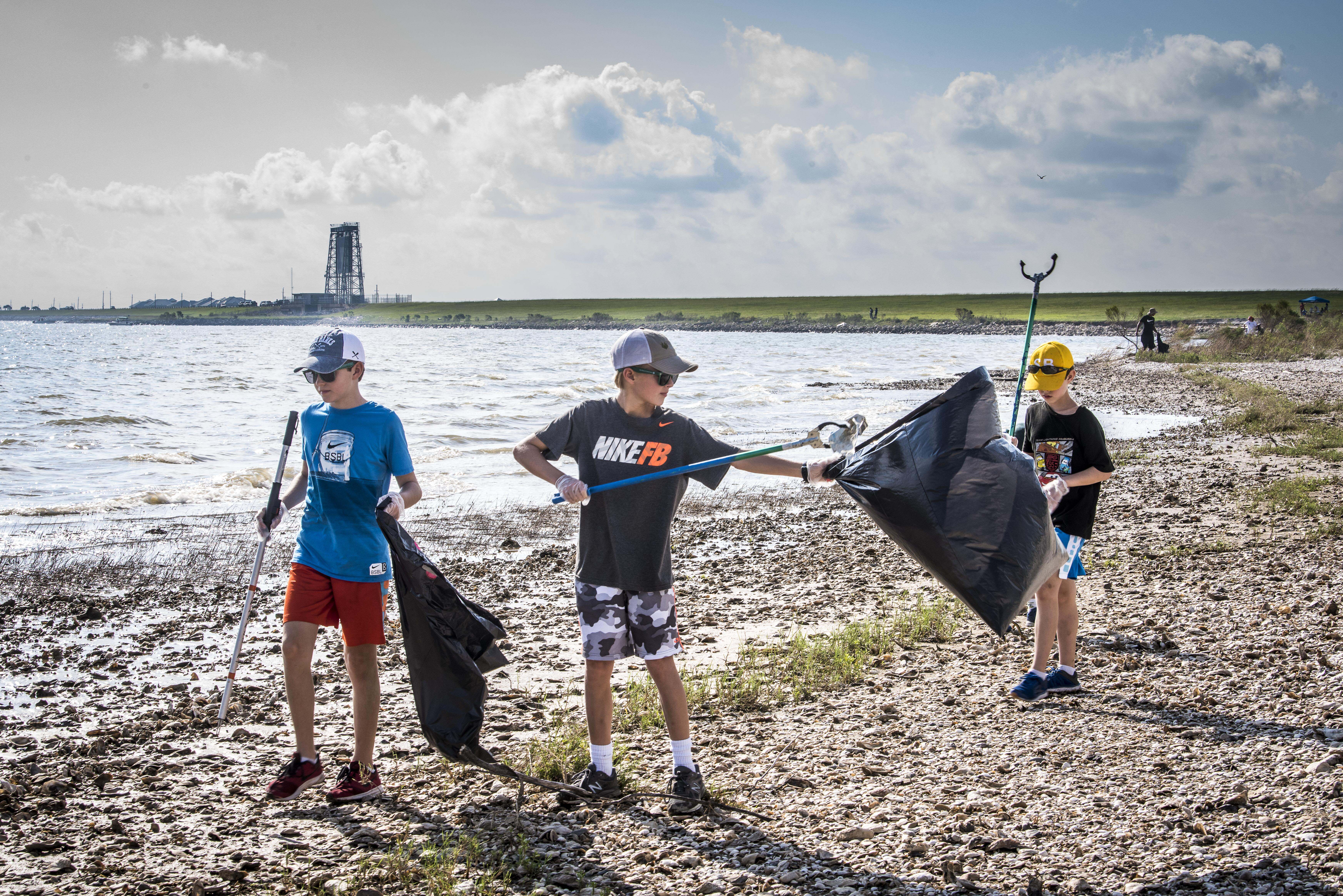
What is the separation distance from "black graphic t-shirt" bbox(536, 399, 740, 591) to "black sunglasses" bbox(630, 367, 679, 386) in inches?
5.2

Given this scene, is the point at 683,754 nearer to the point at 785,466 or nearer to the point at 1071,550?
the point at 785,466

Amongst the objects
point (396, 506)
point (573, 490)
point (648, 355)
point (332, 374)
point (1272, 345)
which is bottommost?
point (396, 506)

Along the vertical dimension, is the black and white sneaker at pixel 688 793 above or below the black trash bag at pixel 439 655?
below

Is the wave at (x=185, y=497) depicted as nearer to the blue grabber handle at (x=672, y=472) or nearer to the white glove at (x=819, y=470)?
the blue grabber handle at (x=672, y=472)

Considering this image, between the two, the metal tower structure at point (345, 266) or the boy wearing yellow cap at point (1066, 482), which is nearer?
the boy wearing yellow cap at point (1066, 482)

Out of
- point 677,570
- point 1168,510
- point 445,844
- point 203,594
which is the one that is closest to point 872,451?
point 445,844

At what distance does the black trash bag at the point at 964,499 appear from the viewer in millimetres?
3730

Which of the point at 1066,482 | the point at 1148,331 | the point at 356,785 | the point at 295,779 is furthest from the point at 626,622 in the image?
the point at 1148,331

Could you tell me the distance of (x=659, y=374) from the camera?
3822 mm

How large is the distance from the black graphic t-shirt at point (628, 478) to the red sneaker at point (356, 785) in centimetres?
128

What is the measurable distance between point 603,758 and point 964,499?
6.15ft

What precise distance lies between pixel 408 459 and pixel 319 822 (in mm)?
1548

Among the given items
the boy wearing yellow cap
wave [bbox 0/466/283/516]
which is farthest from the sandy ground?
wave [bbox 0/466/283/516]

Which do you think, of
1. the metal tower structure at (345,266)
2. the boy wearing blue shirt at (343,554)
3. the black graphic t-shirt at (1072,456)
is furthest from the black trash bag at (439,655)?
the metal tower structure at (345,266)
